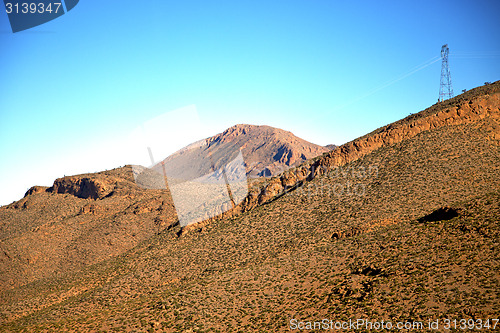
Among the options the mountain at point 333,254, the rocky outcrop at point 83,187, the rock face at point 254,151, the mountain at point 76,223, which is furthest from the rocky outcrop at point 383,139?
the rock face at point 254,151

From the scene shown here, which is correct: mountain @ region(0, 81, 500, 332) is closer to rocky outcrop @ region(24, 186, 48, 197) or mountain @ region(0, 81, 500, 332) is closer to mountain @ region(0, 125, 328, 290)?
mountain @ region(0, 125, 328, 290)

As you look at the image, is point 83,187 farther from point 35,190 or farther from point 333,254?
point 333,254

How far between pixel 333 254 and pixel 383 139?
26694mm

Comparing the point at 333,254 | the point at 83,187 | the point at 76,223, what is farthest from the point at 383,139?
the point at 83,187

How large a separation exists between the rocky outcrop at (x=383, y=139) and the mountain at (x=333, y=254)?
0.20 meters

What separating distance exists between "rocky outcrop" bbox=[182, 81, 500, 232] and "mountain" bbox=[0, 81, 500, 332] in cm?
20

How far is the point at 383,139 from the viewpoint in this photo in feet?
170

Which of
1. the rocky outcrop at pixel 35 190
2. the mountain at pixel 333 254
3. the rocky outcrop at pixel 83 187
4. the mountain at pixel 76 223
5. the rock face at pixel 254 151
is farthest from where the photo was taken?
the rock face at pixel 254 151

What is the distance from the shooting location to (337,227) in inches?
1481

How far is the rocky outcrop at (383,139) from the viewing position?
1885 inches

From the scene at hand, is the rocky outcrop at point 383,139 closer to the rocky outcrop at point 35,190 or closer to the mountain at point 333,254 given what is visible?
the mountain at point 333,254

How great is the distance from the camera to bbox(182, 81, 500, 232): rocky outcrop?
47875 millimetres

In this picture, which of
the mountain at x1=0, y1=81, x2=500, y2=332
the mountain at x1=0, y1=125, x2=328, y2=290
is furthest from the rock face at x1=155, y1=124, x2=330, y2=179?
the mountain at x1=0, y1=81, x2=500, y2=332

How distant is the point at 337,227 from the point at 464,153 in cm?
2101
